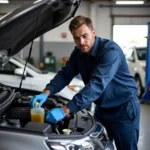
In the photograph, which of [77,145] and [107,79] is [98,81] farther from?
[77,145]

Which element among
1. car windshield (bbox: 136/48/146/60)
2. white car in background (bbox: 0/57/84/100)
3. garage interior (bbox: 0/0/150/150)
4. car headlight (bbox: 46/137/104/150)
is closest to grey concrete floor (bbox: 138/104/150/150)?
white car in background (bbox: 0/57/84/100)

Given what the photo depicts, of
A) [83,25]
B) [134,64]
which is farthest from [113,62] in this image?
[134,64]

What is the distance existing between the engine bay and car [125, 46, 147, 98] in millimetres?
5584

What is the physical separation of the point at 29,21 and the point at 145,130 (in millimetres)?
3486

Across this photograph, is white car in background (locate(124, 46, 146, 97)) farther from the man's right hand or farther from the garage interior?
the man's right hand

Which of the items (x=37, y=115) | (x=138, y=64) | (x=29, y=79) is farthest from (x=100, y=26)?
(x=37, y=115)

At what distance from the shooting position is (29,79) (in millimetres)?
5316

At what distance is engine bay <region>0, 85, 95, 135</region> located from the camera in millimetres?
2133

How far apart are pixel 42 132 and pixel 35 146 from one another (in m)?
0.10

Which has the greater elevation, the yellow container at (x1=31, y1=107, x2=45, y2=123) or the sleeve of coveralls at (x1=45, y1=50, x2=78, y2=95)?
the sleeve of coveralls at (x1=45, y1=50, x2=78, y2=95)

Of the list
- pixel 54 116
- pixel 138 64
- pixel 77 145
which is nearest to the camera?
pixel 77 145

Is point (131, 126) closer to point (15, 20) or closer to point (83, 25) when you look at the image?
point (83, 25)

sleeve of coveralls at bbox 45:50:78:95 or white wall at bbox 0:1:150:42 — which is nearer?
sleeve of coveralls at bbox 45:50:78:95

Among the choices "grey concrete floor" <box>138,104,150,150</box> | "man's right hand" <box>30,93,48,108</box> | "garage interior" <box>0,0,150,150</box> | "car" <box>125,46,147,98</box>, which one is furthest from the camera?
"garage interior" <box>0,0,150,150</box>
